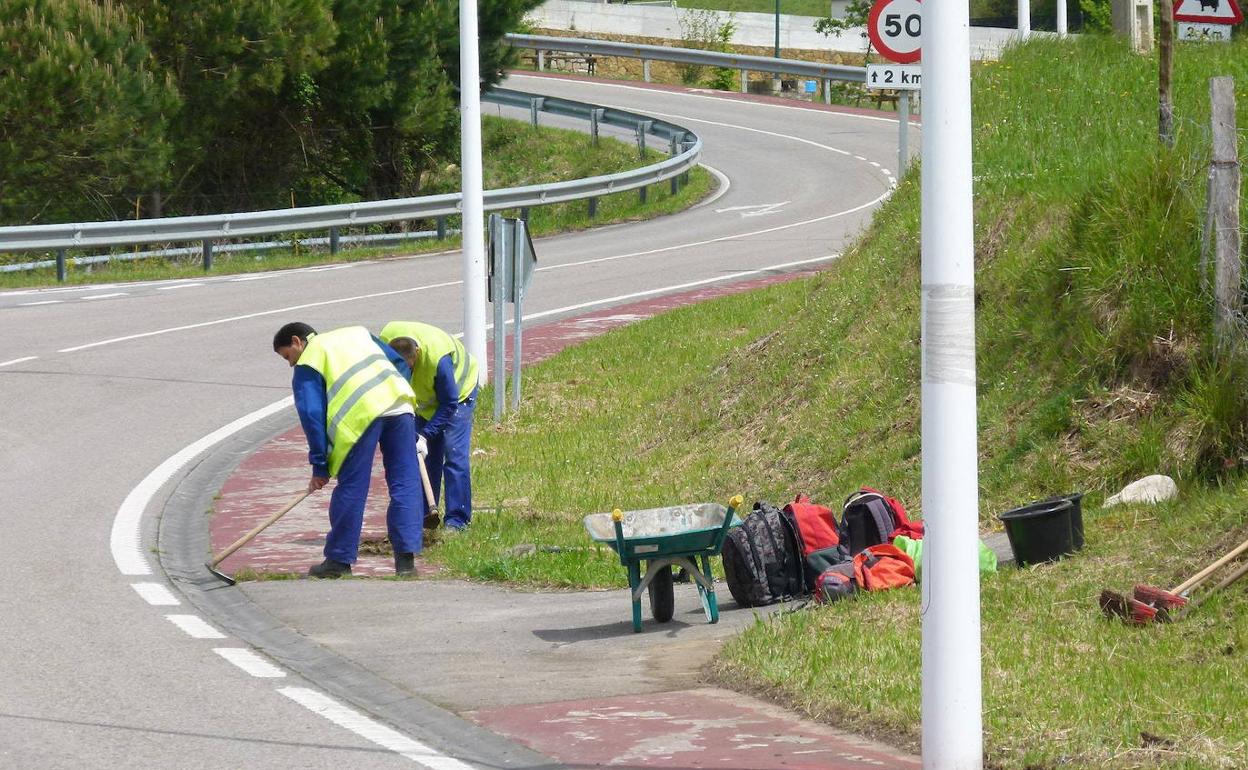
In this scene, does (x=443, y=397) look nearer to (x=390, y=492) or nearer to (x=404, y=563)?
(x=390, y=492)

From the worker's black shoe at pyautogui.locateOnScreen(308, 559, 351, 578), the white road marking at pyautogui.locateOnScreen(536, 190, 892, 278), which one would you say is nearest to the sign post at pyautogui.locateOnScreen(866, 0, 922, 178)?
the worker's black shoe at pyautogui.locateOnScreen(308, 559, 351, 578)

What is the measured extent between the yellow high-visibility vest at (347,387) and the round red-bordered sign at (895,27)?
397cm

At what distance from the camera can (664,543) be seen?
8.47 metres

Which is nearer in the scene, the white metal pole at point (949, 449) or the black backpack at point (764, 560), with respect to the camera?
the white metal pole at point (949, 449)

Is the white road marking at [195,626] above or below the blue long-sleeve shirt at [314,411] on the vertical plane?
below

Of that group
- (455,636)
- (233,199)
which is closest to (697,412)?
(455,636)

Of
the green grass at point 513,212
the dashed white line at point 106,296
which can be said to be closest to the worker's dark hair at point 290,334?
the dashed white line at point 106,296

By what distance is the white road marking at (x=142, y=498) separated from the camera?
10648 millimetres

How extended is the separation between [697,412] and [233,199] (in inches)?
941

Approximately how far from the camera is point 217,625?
9070mm

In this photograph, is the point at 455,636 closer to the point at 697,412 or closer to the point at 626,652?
the point at 626,652

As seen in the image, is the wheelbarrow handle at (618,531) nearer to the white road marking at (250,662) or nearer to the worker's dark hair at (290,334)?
the white road marking at (250,662)

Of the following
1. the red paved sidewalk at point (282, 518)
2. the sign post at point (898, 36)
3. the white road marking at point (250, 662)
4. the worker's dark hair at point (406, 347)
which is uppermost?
the sign post at point (898, 36)

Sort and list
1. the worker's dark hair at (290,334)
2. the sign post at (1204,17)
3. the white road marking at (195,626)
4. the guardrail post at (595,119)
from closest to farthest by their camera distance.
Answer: the white road marking at (195,626) < the worker's dark hair at (290,334) < the sign post at (1204,17) < the guardrail post at (595,119)
